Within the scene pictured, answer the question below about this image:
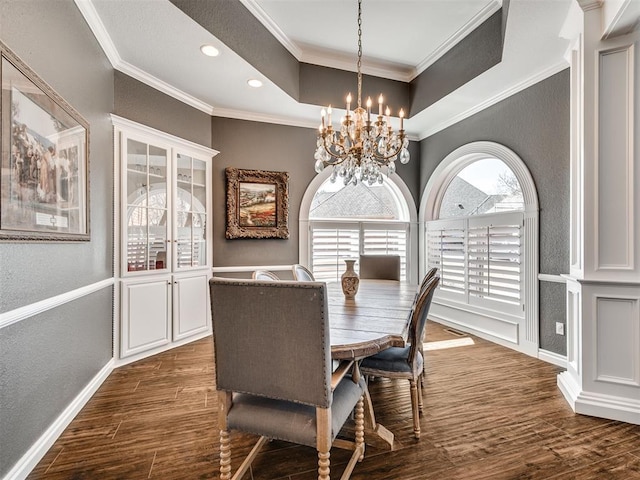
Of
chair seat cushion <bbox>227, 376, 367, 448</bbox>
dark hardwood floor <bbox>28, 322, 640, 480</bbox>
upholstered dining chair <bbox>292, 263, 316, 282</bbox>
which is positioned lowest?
dark hardwood floor <bbox>28, 322, 640, 480</bbox>

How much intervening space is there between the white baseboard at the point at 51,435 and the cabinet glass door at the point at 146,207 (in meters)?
1.12

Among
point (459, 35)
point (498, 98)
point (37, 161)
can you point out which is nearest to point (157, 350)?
point (37, 161)

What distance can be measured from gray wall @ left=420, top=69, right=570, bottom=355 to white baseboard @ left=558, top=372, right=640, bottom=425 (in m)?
0.91

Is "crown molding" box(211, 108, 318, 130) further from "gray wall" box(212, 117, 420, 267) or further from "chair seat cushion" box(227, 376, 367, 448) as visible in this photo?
"chair seat cushion" box(227, 376, 367, 448)

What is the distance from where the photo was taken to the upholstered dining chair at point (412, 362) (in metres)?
1.93

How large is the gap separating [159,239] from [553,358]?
4103mm

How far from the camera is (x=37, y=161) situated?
1.76 m

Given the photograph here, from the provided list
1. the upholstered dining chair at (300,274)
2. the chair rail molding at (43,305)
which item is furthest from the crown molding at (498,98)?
the chair rail molding at (43,305)

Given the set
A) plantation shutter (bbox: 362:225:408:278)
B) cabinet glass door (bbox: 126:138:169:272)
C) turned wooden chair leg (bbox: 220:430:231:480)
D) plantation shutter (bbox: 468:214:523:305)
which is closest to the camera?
turned wooden chair leg (bbox: 220:430:231:480)

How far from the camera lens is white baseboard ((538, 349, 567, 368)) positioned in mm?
3079

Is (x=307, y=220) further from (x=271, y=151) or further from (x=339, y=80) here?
(x=339, y=80)

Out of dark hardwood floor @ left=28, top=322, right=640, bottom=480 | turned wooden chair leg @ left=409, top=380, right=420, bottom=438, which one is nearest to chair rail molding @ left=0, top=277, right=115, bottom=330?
dark hardwood floor @ left=28, top=322, right=640, bottom=480

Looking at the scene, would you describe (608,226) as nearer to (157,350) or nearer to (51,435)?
(51,435)

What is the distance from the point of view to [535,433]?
204 cm
